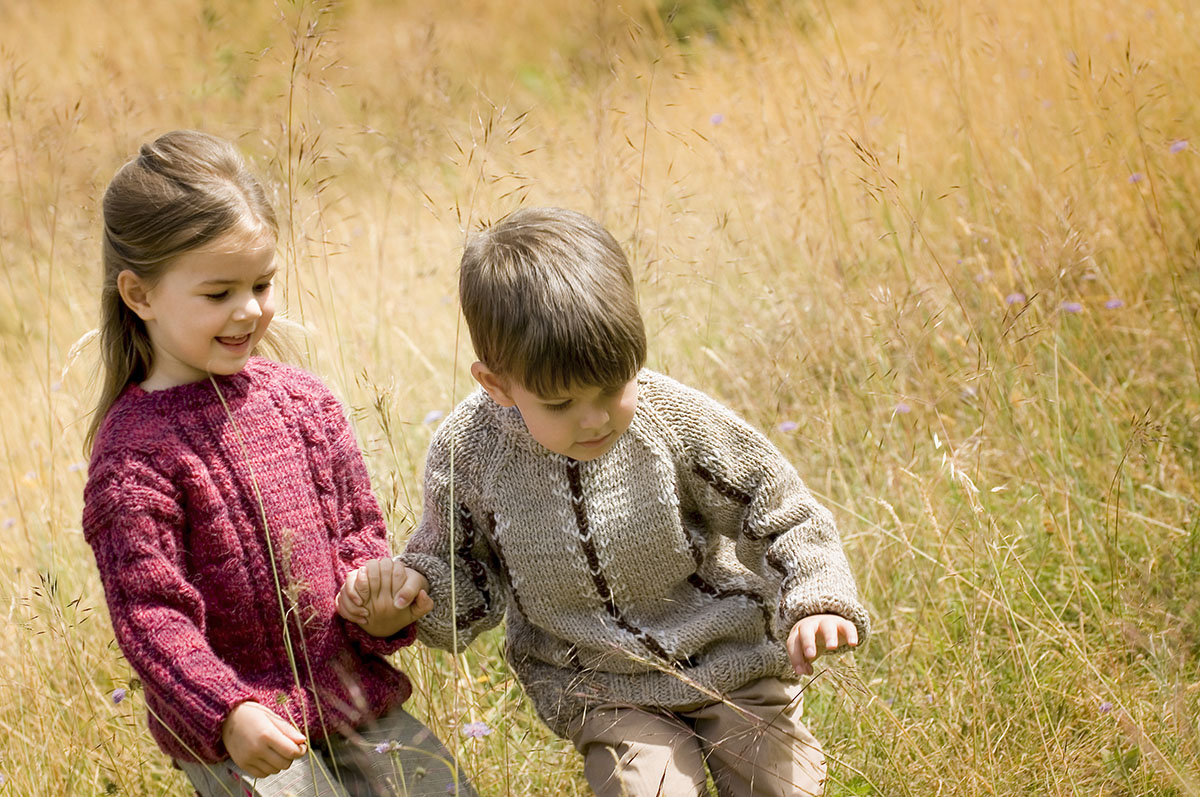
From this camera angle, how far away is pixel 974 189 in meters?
3.69

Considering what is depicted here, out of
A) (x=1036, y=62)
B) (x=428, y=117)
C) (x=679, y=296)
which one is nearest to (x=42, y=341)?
(x=428, y=117)

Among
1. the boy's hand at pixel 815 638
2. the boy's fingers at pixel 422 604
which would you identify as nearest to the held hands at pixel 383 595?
the boy's fingers at pixel 422 604

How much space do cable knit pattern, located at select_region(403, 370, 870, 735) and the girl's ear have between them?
545 mm

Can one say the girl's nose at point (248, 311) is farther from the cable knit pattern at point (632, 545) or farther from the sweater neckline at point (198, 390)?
the cable knit pattern at point (632, 545)

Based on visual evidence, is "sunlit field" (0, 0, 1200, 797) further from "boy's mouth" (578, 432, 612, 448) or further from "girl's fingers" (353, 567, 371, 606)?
"boy's mouth" (578, 432, 612, 448)

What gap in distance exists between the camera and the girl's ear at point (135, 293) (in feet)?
6.18

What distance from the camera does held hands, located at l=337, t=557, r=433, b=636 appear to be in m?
1.95

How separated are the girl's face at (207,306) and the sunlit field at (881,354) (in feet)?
1.20

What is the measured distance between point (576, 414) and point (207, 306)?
630mm

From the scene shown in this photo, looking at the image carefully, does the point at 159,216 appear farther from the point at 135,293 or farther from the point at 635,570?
the point at 635,570

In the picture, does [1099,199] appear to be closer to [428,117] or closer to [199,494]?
[428,117]

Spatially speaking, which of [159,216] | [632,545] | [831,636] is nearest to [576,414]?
[632,545]

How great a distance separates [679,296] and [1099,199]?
1326 millimetres

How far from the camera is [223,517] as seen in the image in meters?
1.87
